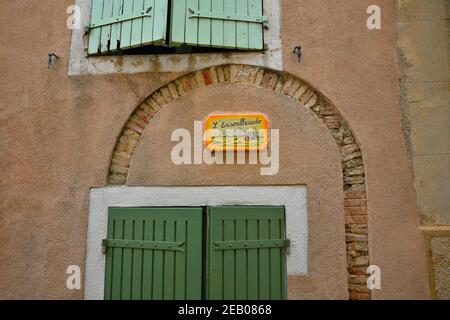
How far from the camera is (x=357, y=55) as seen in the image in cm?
396

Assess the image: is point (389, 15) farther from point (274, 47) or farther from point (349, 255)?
point (349, 255)

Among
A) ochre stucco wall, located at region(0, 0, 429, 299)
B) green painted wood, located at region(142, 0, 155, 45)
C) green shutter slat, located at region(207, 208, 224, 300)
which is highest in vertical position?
green painted wood, located at region(142, 0, 155, 45)

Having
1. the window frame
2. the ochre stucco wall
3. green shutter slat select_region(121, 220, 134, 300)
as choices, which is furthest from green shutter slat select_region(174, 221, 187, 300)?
the window frame

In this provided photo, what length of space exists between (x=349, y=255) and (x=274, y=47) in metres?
2.04

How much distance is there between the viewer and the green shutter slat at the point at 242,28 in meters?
3.92

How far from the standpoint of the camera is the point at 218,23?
392cm

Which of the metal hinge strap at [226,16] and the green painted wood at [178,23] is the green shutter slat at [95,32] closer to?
the green painted wood at [178,23]

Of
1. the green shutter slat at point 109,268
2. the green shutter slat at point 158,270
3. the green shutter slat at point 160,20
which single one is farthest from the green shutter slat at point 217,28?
the green shutter slat at point 109,268

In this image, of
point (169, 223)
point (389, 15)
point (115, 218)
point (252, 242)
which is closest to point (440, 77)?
point (389, 15)

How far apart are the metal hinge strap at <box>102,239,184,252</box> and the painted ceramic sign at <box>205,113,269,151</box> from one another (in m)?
0.93

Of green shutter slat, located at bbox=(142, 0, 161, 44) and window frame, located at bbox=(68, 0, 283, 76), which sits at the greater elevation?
green shutter slat, located at bbox=(142, 0, 161, 44)

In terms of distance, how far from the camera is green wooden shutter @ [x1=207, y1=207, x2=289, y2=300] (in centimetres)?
360

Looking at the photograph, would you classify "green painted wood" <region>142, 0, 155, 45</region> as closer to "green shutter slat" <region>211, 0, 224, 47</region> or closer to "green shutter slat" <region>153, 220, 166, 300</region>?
"green shutter slat" <region>211, 0, 224, 47</region>

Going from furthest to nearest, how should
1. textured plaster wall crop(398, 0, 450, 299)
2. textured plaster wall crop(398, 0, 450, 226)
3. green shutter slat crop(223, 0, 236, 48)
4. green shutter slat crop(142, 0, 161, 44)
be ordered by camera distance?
green shutter slat crop(223, 0, 236, 48) < green shutter slat crop(142, 0, 161, 44) < textured plaster wall crop(398, 0, 450, 226) < textured plaster wall crop(398, 0, 450, 299)
